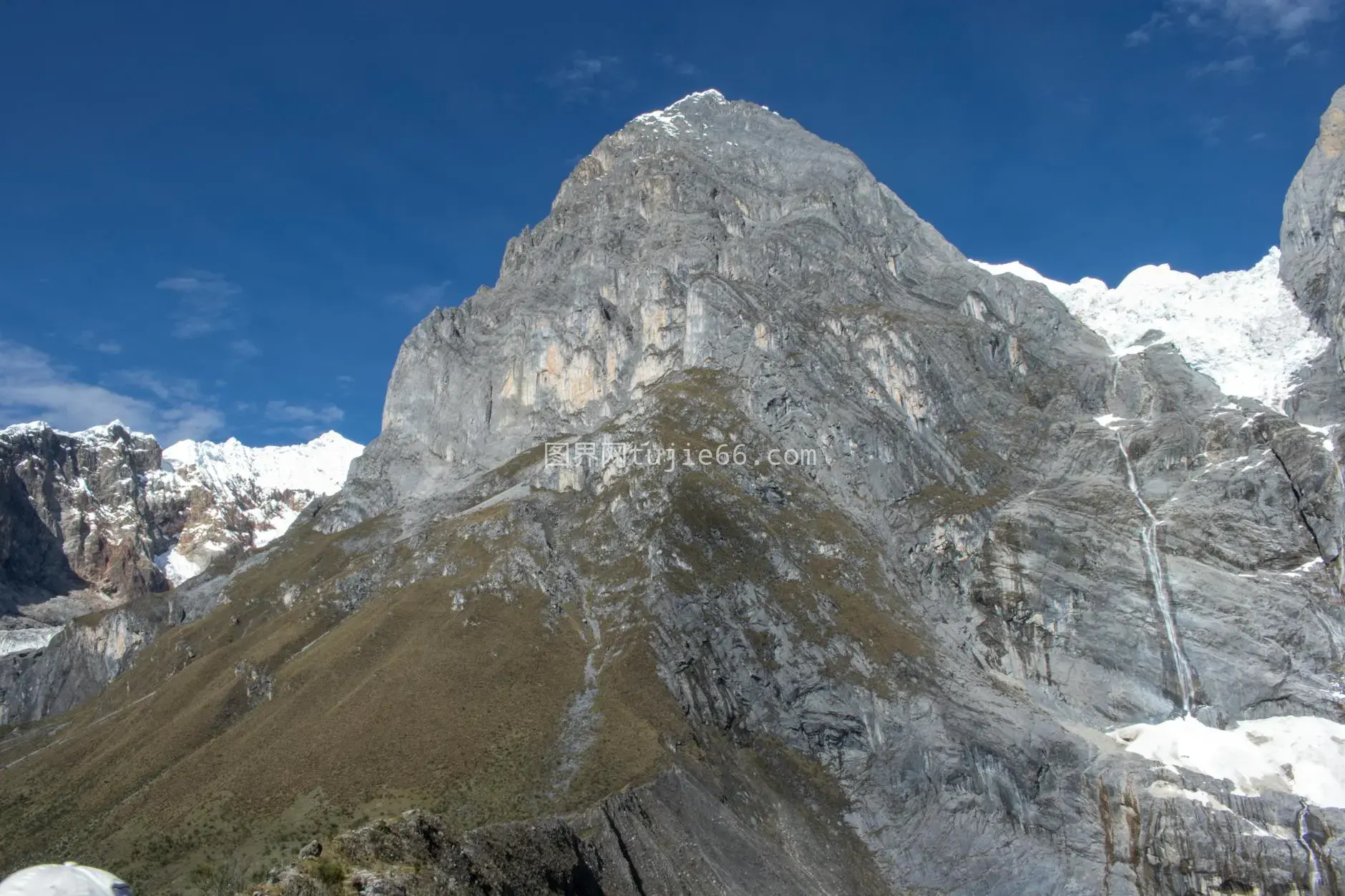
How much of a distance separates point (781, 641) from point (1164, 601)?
50652 millimetres

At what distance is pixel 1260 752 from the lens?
107250 millimetres

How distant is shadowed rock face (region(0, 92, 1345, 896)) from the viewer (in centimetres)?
8938

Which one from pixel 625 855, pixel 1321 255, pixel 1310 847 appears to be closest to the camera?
pixel 625 855

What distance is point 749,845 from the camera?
283 feet

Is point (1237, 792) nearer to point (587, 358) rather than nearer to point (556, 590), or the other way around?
point (556, 590)

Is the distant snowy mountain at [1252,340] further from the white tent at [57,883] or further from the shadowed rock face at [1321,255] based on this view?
the white tent at [57,883]

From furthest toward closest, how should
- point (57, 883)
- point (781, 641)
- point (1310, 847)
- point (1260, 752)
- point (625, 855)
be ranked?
point (781, 641)
point (1260, 752)
point (1310, 847)
point (625, 855)
point (57, 883)

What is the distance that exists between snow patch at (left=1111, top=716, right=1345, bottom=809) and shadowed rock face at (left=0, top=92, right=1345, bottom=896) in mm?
2192

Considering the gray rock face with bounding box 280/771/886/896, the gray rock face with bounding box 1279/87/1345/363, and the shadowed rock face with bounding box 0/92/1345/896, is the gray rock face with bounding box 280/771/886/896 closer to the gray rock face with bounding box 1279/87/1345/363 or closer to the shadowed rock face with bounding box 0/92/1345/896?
the shadowed rock face with bounding box 0/92/1345/896

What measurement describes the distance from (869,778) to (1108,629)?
41503 mm

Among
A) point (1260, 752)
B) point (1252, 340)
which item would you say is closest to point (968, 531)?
point (1260, 752)

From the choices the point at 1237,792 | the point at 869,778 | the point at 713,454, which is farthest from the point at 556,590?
the point at 1237,792

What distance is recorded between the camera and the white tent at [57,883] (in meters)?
15.8

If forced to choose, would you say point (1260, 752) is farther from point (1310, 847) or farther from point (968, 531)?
point (968, 531)
